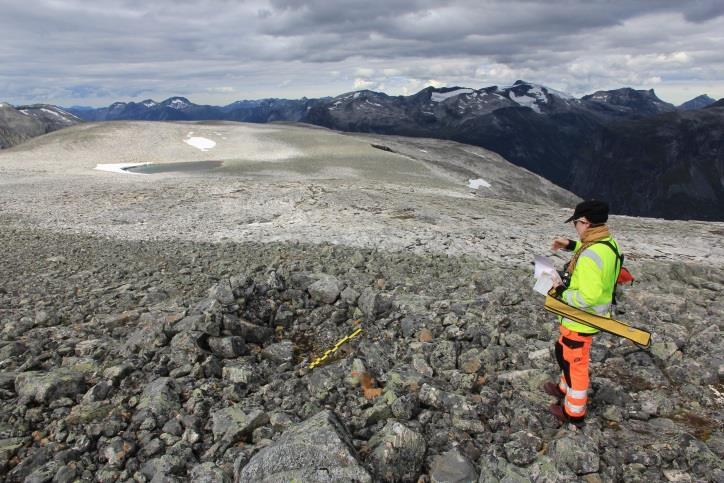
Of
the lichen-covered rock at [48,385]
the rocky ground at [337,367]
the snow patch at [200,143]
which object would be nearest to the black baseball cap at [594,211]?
the rocky ground at [337,367]

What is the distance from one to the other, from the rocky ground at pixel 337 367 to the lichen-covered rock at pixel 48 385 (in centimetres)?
4

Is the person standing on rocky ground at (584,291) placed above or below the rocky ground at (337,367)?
above

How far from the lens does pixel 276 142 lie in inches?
2549

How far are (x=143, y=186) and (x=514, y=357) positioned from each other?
26.5 m

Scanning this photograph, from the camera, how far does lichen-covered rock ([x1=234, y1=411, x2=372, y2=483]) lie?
5.41 meters

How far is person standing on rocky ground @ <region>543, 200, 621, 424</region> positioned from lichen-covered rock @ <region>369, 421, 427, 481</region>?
2.38 metres

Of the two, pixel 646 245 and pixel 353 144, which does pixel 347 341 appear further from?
pixel 353 144

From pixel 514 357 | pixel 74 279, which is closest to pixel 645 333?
pixel 514 357

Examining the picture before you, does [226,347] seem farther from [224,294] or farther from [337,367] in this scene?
[337,367]

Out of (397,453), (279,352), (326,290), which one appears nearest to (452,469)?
(397,453)

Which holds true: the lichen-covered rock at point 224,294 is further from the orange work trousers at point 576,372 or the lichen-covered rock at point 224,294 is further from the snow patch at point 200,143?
the snow patch at point 200,143

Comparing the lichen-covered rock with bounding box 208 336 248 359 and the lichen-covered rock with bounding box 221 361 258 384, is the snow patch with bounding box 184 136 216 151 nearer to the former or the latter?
the lichen-covered rock with bounding box 208 336 248 359

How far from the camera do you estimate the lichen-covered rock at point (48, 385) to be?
7117 millimetres

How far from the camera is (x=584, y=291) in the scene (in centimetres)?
636
